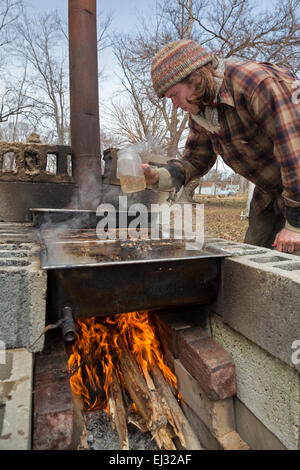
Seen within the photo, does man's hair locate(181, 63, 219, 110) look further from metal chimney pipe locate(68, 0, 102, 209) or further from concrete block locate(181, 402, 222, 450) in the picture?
metal chimney pipe locate(68, 0, 102, 209)

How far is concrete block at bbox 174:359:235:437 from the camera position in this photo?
1.74 metres

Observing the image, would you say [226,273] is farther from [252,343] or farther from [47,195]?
[47,195]

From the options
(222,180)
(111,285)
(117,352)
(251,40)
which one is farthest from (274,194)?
(222,180)

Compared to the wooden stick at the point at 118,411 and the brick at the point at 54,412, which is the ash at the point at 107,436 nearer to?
the wooden stick at the point at 118,411

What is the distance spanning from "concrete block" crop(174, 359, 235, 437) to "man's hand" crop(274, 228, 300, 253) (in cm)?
108

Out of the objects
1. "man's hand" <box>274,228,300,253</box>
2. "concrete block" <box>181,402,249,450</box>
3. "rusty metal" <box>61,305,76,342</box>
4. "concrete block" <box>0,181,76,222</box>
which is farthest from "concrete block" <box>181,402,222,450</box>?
"concrete block" <box>0,181,76,222</box>

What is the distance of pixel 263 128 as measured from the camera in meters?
1.90

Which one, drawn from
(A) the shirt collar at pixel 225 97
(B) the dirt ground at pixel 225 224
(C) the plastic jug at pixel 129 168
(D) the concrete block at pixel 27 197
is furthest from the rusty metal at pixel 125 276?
(B) the dirt ground at pixel 225 224

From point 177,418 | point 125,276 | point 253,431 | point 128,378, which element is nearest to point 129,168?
point 125,276

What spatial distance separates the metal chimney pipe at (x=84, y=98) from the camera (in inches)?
170

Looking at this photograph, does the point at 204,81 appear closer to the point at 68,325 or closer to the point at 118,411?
the point at 68,325

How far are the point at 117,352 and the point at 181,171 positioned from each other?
5.84ft

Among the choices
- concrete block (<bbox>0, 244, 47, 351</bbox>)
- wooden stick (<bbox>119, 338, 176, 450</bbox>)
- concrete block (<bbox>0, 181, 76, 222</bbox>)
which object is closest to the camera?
concrete block (<bbox>0, 244, 47, 351</bbox>)

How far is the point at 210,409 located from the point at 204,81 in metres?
2.23
